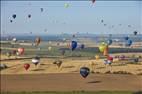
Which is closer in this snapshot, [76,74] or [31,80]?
[31,80]

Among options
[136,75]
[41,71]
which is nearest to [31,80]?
[41,71]

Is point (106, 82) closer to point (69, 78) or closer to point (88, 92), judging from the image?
point (69, 78)

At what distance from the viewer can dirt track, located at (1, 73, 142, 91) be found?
110ft

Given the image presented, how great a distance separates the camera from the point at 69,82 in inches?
1483

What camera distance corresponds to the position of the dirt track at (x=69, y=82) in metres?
33.6

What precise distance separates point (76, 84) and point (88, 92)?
5947 millimetres

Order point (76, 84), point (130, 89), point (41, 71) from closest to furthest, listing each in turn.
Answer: point (130, 89)
point (76, 84)
point (41, 71)

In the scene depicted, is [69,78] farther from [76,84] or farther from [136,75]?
[136,75]

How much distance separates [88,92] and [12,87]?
741 cm

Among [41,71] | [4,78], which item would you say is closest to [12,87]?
[4,78]

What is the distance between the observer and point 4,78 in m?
41.4

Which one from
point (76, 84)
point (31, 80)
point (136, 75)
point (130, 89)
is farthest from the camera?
point (136, 75)

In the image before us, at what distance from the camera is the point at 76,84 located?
3625 cm

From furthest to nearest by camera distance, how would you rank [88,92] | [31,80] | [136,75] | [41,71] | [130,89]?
[41,71], [136,75], [31,80], [130,89], [88,92]
